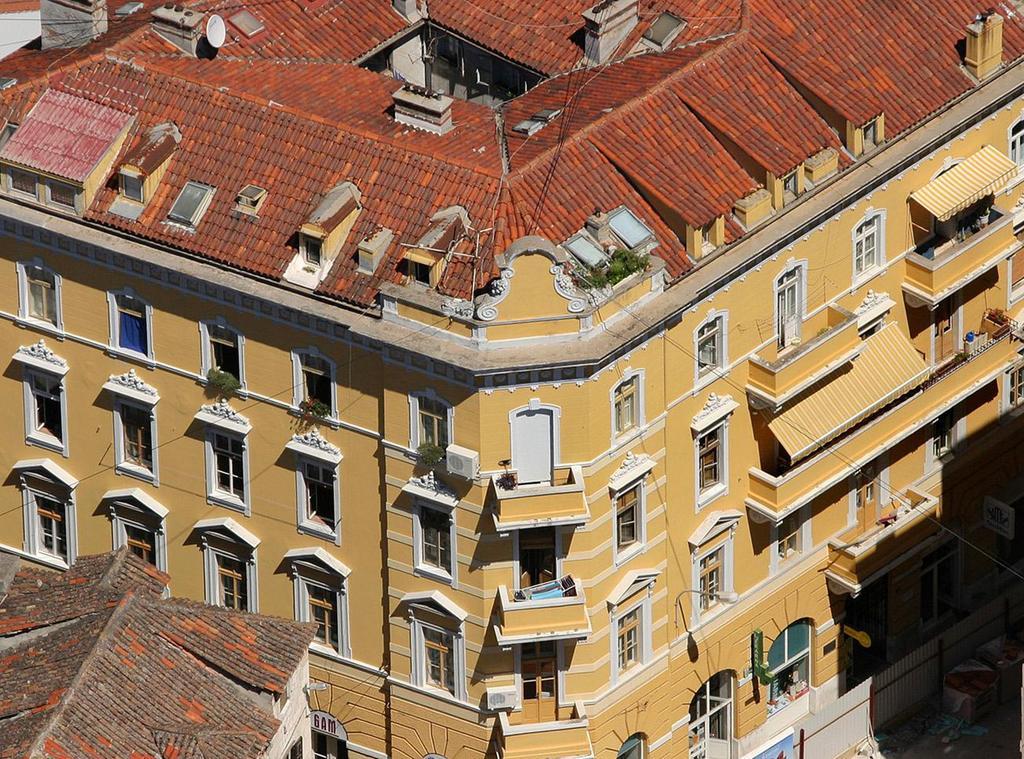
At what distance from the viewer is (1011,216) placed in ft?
366

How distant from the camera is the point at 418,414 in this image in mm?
100938

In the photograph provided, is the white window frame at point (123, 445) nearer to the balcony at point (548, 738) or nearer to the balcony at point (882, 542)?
the balcony at point (548, 738)

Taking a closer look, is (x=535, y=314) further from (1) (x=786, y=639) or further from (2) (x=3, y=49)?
(2) (x=3, y=49)

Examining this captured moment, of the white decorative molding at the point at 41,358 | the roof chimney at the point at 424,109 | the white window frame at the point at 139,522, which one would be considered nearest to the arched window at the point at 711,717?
the white window frame at the point at 139,522

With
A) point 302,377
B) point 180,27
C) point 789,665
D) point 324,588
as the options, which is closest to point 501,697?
point 324,588

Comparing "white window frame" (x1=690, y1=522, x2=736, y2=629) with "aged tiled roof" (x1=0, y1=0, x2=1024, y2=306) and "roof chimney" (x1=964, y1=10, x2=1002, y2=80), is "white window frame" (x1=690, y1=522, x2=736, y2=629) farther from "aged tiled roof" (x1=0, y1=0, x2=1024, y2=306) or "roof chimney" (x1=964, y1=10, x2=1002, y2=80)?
"roof chimney" (x1=964, y1=10, x2=1002, y2=80)

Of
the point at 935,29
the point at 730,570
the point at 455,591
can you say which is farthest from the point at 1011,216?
the point at 455,591

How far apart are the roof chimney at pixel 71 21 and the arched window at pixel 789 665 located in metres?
29.0

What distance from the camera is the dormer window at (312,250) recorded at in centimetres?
10162

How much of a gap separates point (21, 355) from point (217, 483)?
289 inches

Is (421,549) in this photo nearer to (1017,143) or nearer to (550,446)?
(550,446)

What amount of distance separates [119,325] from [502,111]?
13.3 meters

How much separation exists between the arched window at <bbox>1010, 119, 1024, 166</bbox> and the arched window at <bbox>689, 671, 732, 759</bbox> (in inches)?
745

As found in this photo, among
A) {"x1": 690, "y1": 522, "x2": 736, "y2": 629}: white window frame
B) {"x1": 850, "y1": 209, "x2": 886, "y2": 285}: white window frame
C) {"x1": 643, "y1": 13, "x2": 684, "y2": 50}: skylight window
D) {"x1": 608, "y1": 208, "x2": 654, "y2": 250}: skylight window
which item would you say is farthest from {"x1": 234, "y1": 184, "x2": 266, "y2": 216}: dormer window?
{"x1": 850, "y1": 209, "x2": 886, "y2": 285}: white window frame
